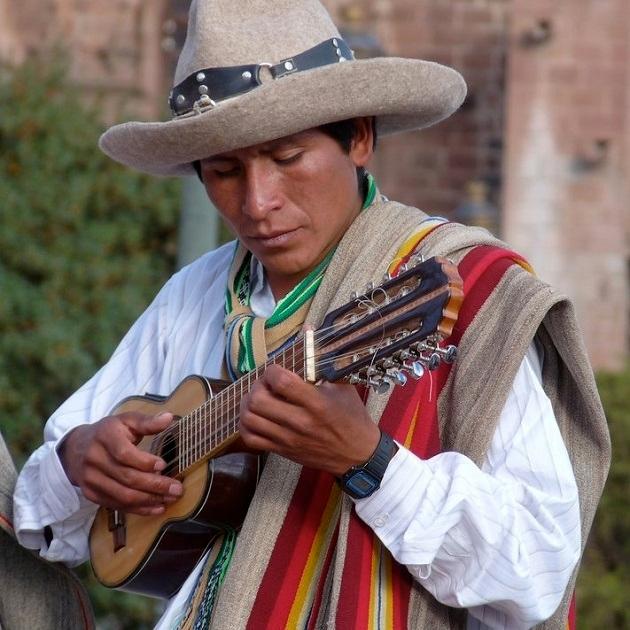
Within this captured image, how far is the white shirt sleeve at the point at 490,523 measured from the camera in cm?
273

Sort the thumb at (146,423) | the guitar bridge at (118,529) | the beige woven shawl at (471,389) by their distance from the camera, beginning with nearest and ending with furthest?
the beige woven shawl at (471,389) < the thumb at (146,423) < the guitar bridge at (118,529)

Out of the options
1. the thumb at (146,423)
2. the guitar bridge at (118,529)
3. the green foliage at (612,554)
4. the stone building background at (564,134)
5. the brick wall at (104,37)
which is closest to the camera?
the thumb at (146,423)

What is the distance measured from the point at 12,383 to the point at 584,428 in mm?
4376

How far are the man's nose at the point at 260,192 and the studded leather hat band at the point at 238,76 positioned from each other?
0.16 meters

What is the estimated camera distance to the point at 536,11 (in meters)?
11.3

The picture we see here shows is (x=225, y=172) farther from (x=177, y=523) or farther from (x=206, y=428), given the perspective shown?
(x=177, y=523)

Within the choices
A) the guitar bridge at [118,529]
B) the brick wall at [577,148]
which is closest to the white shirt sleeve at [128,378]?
the guitar bridge at [118,529]

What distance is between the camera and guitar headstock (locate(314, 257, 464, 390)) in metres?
2.50

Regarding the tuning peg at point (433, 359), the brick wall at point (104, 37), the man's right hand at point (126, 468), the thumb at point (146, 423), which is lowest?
the brick wall at point (104, 37)

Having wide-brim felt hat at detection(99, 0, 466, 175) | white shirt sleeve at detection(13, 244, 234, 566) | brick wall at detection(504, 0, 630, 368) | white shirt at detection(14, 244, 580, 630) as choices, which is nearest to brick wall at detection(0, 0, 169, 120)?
brick wall at detection(504, 0, 630, 368)

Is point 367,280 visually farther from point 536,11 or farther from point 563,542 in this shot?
point 536,11

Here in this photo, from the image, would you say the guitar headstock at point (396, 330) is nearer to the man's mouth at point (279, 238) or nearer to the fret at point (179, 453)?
the man's mouth at point (279, 238)

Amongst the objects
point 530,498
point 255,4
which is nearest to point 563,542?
point 530,498

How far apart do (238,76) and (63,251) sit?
4.26m
